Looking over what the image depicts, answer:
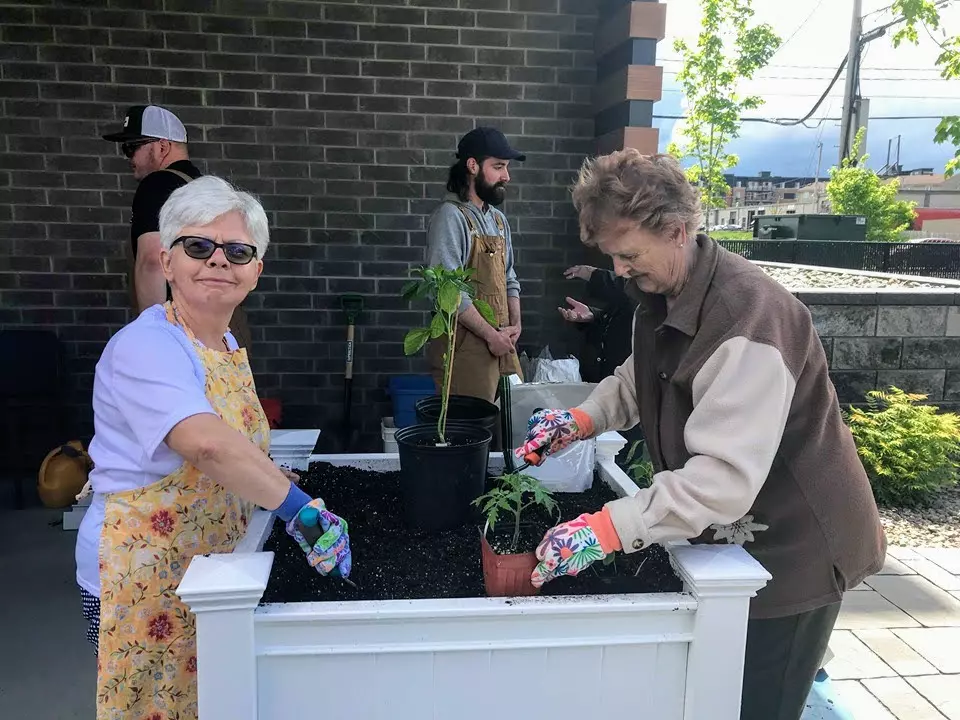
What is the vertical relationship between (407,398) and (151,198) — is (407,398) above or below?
below

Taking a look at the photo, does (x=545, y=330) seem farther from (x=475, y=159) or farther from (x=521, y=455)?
(x=521, y=455)

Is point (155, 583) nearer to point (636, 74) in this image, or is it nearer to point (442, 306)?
→ point (442, 306)

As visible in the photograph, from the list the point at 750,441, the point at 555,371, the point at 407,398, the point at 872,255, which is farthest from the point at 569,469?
the point at 872,255

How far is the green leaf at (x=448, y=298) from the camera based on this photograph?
1.78 m

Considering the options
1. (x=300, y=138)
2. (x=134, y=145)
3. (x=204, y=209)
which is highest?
(x=300, y=138)

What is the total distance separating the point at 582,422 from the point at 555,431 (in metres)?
0.08

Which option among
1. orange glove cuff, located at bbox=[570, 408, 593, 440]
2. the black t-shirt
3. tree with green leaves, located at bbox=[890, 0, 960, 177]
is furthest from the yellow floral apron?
tree with green leaves, located at bbox=[890, 0, 960, 177]

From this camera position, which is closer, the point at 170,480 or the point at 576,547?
the point at 576,547

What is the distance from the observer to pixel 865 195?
20094mm

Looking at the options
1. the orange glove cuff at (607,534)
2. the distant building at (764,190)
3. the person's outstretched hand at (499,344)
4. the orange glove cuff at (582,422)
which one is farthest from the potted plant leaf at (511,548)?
the distant building at (764,190)

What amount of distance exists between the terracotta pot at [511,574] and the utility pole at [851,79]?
71.1 ft

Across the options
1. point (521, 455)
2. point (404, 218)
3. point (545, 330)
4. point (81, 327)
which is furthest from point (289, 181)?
point (521, 455)

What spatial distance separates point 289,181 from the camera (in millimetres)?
4438

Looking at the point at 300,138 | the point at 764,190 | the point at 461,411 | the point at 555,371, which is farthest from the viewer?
the point at 764,190
